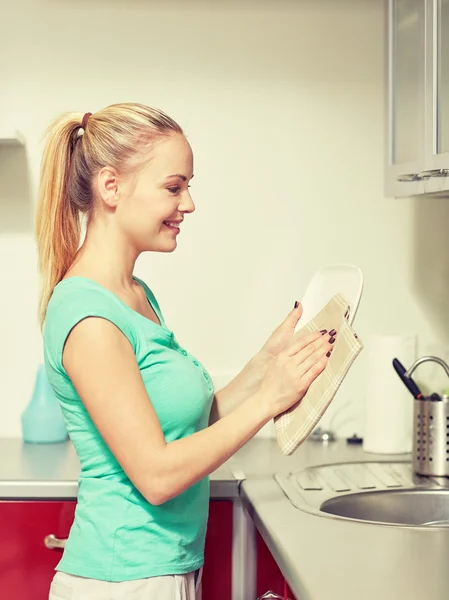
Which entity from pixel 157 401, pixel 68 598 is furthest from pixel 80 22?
pixel 68 598

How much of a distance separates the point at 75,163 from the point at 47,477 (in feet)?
2.09

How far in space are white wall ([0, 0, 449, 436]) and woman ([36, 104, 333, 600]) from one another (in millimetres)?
788

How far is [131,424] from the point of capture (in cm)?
122

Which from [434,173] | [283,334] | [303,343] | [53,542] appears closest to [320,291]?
[283,334]

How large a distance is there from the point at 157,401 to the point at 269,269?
99 cm

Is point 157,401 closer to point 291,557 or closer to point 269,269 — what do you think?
point 291,557

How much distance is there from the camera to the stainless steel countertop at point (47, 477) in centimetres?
172

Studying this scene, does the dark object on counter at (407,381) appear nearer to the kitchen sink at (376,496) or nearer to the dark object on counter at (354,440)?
the kitchen sink at (376,496)

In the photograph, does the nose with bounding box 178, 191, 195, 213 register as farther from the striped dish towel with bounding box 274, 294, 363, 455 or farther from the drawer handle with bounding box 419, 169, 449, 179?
the drawer handle with bounding box 419, 169, 449, 179

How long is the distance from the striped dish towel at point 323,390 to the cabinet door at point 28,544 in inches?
22.3

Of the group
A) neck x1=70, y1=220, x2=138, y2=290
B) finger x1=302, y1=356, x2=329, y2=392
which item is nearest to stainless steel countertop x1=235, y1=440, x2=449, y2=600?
finger x1=302, y1=356, x2=329, y2=392

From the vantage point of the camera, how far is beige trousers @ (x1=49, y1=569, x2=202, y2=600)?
1.30 m

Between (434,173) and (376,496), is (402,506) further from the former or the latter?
(434,173)

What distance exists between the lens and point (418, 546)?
1312 mm
